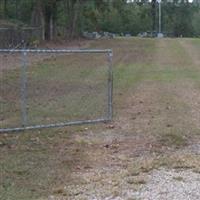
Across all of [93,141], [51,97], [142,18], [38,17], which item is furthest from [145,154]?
[142,18]

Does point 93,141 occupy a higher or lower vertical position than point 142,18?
higher

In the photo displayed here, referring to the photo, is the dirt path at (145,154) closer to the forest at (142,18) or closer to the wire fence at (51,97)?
the wire fence at (51,97)

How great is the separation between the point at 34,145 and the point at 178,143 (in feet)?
7.20

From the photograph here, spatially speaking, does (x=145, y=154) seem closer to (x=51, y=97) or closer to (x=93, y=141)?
(x=93, y=141)

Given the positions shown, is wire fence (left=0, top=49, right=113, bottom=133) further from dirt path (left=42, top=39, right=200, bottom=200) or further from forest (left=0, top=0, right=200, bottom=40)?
forest (left=0, top=0, right=200, bottom=40)

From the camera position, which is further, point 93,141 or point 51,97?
point 51,97

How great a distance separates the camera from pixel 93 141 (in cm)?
1018

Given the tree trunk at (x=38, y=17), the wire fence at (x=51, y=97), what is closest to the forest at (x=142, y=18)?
the tree trunk at (x=38, y=17)

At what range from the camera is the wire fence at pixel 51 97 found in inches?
448

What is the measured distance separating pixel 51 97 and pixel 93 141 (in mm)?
4939

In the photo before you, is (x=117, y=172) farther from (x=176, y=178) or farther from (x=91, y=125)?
(x=91, y=125)

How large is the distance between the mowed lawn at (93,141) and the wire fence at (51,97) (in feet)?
0.07

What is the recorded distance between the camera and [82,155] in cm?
910

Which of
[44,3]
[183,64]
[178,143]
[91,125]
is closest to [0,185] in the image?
[178,143]
